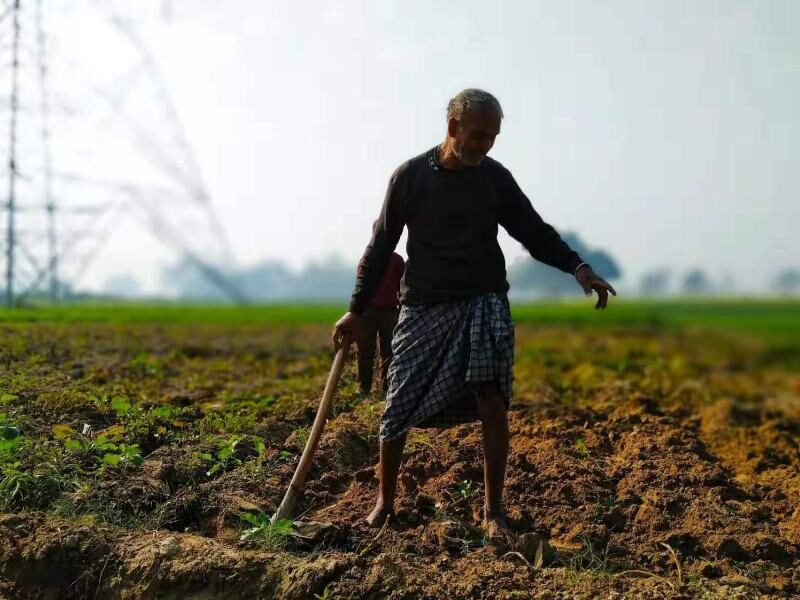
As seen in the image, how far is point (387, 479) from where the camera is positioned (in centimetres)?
416

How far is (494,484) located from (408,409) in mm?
470

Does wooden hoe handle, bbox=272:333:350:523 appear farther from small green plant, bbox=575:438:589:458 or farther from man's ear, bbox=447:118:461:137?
small green plant, bbox=575:438:589:458

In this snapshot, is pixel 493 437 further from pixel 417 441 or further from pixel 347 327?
pixel 417 441

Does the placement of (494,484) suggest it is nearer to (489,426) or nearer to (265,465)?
(489,426)

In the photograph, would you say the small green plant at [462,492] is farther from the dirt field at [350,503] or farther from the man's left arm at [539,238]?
the man's left arm at [539,238]

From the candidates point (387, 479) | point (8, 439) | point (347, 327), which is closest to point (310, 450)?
point (387, 479)

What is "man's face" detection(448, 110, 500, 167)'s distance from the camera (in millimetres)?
3766

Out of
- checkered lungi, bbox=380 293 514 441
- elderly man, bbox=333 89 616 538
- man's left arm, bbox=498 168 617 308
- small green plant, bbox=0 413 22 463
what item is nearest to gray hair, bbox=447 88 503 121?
elderly man, bbox=333 89 616 538

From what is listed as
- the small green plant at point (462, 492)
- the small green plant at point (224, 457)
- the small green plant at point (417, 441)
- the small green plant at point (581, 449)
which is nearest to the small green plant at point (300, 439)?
the small green plant at point (224, 457)

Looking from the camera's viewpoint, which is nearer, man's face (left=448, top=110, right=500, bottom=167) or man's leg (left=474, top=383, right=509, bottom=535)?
man's face (left=448, top=110, right=500, bottom=167)

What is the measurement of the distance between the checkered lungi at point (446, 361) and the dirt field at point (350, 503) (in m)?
0.47

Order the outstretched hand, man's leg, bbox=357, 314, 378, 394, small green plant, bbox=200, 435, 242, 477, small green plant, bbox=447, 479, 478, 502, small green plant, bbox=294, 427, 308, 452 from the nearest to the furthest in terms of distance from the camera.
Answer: the outstretched hand < small green plant, bbox=447, 479, 478, 502 < small green plant, bbox=200, 435, 242, 477 < small green plant, bbox=294, 427, 308, 452 < man's leg, bbox=357, 314, 378, 394

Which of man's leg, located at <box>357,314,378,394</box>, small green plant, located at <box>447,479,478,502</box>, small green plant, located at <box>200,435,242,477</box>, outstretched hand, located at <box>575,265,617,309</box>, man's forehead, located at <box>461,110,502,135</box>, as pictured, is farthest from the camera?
man's leg, located at <box>357,314,378,394</box>

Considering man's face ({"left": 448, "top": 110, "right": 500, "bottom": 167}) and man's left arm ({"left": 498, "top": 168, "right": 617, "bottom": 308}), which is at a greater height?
man's face ({"left": 448, "top": 110, "right": 500, "bottom": 167})
